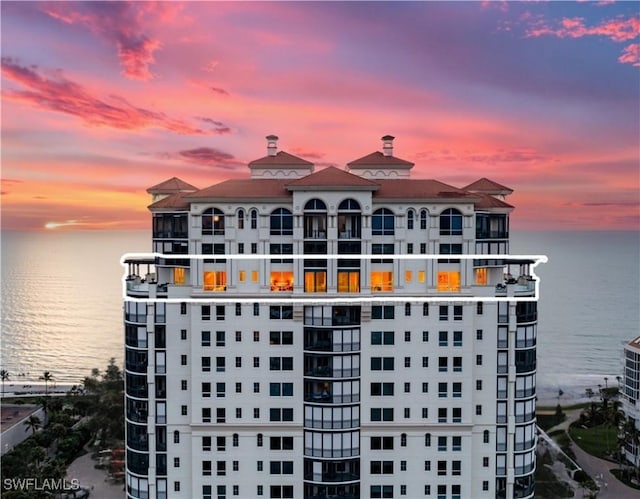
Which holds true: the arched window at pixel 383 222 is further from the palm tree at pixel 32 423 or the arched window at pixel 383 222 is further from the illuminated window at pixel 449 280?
the palm tree at pixel 32 423

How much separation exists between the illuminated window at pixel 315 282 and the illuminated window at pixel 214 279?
405cm

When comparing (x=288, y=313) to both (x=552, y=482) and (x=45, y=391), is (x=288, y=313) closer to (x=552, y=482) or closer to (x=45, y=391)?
(x=552, y=482)

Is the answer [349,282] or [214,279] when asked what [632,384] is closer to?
[349,282]

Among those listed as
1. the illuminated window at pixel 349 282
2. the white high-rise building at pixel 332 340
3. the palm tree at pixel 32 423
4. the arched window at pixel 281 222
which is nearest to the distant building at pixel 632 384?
the white high-rise building at pixel 332 340

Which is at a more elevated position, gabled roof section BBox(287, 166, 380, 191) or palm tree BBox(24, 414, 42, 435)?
gabled roof section BBox(287, 166, 380, 191)

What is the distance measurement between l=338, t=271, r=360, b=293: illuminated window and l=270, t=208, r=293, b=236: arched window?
3.35m

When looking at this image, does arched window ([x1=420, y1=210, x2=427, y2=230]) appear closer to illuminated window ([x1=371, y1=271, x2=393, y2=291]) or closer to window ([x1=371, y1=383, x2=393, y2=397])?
A: illuminated window ([x1=371, y1=271, x2=393, y2=291])

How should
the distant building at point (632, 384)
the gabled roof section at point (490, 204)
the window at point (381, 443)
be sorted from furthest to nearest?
the distant building at point (632, 384)
the gabled roof section at point (490, 204)
the window at point (381, 443)

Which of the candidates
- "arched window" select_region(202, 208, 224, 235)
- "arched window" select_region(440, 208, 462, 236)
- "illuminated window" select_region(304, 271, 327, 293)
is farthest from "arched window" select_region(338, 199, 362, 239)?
"arched window" select_region(202, 208, 224, 235)

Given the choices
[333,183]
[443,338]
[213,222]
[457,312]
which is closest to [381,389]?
[443,338]

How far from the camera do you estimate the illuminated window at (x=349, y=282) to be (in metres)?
25.9

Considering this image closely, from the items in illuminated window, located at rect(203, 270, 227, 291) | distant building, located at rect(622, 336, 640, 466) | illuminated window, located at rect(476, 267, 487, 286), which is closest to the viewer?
illuminated window, located at rect(203, 270, 227, 291)

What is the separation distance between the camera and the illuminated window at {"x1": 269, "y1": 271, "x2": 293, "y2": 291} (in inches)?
1029

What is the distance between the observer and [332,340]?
25719mm
